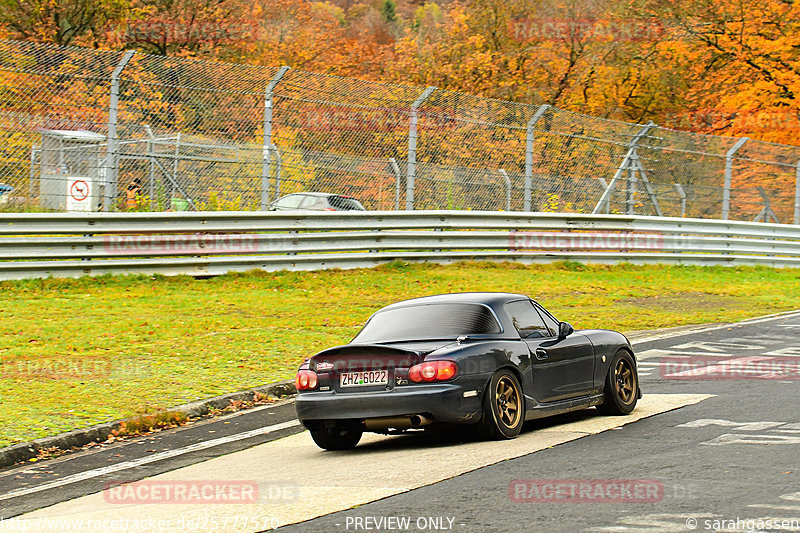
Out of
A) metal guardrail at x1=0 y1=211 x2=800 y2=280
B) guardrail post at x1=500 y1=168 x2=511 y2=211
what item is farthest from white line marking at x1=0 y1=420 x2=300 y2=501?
guardrail post at x1=500 y1=168 x2=511 y2=211

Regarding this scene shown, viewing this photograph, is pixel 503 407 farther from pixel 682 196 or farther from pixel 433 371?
pixel 682 196

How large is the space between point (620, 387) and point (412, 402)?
2476mm

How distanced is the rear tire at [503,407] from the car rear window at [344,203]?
11910 mm

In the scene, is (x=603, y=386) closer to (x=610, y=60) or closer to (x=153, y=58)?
(x=153, y=58)

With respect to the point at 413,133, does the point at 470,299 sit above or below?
below

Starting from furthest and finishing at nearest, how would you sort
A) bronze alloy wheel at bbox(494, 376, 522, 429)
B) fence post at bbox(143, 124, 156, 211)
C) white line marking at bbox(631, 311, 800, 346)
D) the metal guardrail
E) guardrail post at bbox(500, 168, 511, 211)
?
guardrail post at bbox(500, 168, 511, 211)
fence post at bbox(143, 124, 156, 211)
the metal guardrail
white line marking at bbox(631, 311, 800, 346)
bronze alloy wheel at bbox(494, 376, 522, 429)

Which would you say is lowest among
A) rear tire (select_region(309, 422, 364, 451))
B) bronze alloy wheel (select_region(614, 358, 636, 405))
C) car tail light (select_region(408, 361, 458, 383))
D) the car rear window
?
rear tire (select_region(309, 422, 364, 451))

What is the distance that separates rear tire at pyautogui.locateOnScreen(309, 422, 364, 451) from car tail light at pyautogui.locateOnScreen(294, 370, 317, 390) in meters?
0.32

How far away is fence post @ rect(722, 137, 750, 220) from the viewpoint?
25.3 m

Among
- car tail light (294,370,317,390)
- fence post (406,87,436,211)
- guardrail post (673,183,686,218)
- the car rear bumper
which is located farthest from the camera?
guardrail post (673,183,686,218)

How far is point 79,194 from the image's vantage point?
17.0 meters

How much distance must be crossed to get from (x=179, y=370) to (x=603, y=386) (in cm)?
447

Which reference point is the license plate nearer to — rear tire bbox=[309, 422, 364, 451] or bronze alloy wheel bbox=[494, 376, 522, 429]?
rear tire bbox=[309, 422, 364, 451]

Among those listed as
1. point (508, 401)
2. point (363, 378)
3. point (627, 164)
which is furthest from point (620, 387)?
point (627, 164)
